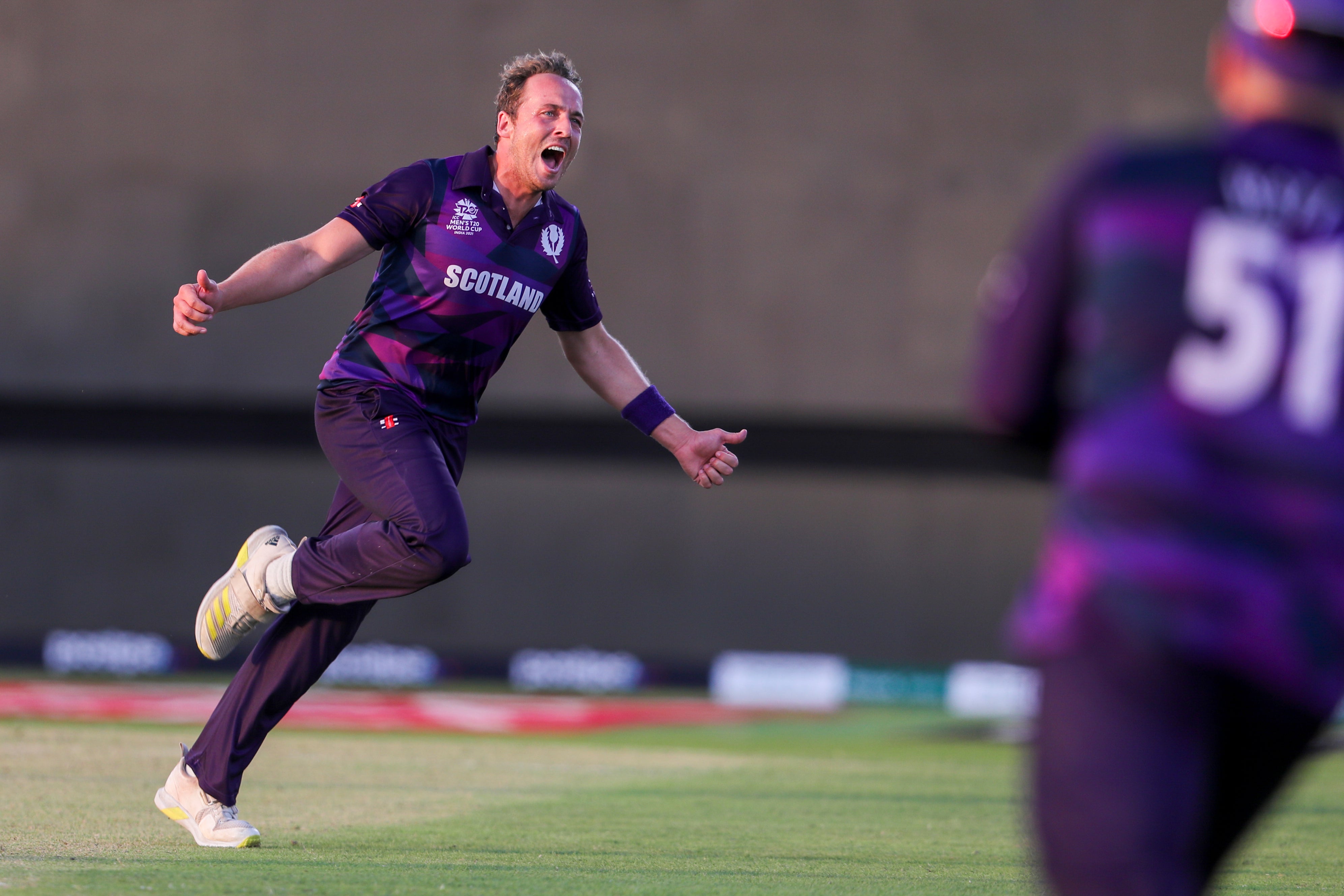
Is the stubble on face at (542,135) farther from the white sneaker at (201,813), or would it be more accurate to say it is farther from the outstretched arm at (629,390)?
the white sneaker at (201,813)

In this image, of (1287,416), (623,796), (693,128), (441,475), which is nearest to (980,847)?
(623,796)

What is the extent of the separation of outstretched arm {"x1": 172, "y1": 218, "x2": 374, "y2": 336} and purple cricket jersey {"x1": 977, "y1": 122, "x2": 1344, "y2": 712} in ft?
7.68

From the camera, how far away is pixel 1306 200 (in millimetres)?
1665

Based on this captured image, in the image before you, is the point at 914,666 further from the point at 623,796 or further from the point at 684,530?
the point at 623,796

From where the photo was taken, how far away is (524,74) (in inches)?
167

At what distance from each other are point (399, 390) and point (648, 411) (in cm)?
73

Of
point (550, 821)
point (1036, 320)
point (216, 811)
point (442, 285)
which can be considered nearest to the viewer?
point (1036, 320)

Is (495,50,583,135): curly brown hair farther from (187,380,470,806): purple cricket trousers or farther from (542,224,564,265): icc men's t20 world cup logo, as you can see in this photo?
(187,380,470,806): purple cricket trousers

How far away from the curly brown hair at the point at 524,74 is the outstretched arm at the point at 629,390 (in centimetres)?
64

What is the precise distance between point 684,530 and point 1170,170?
11.0m

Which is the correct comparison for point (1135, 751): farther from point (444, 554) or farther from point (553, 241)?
point (553, 241)

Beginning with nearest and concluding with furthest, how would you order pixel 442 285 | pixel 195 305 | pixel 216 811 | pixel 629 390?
pixel 195 305 → pixel 216 811 → pixel 442 285 → pixel 629 390

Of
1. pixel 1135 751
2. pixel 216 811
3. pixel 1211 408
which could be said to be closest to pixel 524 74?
pixel 216 811

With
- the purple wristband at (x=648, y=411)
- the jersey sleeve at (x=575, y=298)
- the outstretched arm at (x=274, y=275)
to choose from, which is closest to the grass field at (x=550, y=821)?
the purple wristband at (x=648, y=411)
